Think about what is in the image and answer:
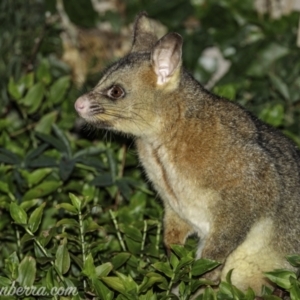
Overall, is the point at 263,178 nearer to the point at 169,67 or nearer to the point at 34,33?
the point at 169,67

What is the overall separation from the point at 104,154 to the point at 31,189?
89 centimetres

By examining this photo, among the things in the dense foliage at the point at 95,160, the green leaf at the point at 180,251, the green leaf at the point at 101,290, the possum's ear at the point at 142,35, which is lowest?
the dense foliage at the point at 95,160

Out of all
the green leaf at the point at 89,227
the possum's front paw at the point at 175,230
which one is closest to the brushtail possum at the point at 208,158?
the possum's front paw at the point at 175,230

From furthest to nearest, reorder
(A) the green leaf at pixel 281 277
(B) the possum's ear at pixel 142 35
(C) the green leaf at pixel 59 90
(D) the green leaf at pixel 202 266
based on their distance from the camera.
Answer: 1. (C) the green leaf at pixel 59 90
2. (B) the possum's ear at pixel 142 35
3. (D) the green leaf at pixel 202 266
4. (A) the green leaf at pixel 281 277

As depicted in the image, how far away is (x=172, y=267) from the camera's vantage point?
19.0ft

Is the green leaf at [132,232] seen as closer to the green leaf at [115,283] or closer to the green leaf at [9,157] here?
the green leaf at [115,283]

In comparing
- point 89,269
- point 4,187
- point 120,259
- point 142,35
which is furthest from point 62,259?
point 142,35

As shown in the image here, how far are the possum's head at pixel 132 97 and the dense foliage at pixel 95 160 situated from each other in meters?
0.59

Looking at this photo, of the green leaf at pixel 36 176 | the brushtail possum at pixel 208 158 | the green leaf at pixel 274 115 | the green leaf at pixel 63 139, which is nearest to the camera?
the brushtail possum at pixel 208 158

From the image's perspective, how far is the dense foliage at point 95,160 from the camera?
5.82 meters

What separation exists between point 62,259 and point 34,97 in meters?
2.40

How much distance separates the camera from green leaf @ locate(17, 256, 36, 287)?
5816 millimetres

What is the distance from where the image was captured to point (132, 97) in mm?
6137

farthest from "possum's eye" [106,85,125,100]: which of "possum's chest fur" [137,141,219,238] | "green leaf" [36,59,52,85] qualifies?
"green leaf" [36,59,52,85]
